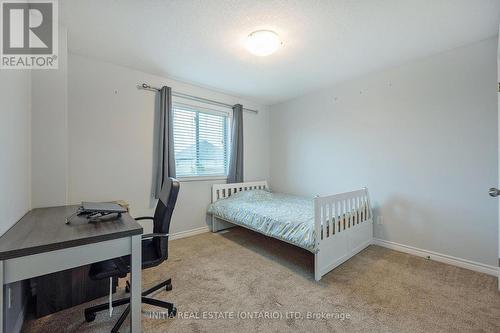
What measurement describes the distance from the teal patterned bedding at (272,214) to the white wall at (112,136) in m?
0.71

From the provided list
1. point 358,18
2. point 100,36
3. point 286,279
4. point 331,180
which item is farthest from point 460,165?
point 100,36

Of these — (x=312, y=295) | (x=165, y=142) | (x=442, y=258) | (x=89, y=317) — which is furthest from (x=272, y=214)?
(x=442, y=258)

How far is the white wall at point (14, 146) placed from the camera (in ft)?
4.18

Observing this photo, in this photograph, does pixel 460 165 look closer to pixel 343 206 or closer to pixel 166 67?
pixel 343 206

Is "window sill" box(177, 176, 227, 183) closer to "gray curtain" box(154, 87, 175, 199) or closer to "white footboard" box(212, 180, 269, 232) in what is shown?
"white footboard" box(212, 180, 269, 232)

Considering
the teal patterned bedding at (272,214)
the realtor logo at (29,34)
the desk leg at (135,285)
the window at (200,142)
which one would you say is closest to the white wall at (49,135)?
the realtor logo at (29,34)

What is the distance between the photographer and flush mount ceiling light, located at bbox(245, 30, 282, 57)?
1999mm

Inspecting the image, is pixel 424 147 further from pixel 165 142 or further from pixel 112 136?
pixel 112 136

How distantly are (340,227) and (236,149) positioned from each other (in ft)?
6.93

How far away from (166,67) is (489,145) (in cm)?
370

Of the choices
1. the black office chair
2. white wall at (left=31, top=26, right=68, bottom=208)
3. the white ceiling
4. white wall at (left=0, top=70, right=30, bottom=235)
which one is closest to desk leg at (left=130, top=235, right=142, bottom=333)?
the black office chair

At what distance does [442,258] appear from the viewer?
8.02ft

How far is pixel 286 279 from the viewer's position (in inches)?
84.3

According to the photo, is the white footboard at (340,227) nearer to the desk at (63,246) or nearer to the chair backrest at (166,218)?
the chair backrest at (166,218)
